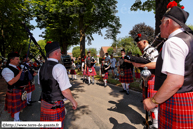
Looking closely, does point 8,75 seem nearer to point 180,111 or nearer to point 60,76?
point 60,76

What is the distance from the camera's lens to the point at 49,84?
1.86 metres

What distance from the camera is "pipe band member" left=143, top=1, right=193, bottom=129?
1133 millimetres

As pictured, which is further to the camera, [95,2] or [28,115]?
[95,2]

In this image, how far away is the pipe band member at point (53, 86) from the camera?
1.84 metres

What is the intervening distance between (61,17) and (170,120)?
63.4 ft

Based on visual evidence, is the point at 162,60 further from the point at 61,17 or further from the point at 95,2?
the point at 61,17

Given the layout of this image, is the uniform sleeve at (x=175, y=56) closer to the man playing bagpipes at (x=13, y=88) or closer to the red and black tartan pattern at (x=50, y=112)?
the red and black tartan pattern at (x=50, y=112)

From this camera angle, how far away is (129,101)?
4.79 meters

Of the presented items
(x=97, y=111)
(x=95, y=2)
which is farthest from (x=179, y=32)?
(x=95, y=2)

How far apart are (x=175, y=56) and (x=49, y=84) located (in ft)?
5.82

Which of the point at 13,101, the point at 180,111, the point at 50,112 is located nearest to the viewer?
the point at 180,111

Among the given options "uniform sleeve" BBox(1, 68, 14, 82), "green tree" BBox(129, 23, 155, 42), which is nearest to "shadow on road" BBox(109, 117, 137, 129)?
"uniform sleeve" BBox(1, 68, 14, 82)

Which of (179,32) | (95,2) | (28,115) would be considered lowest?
(28,115)

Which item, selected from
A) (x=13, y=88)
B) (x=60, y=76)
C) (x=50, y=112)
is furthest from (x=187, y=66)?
(x=13, y=88)
